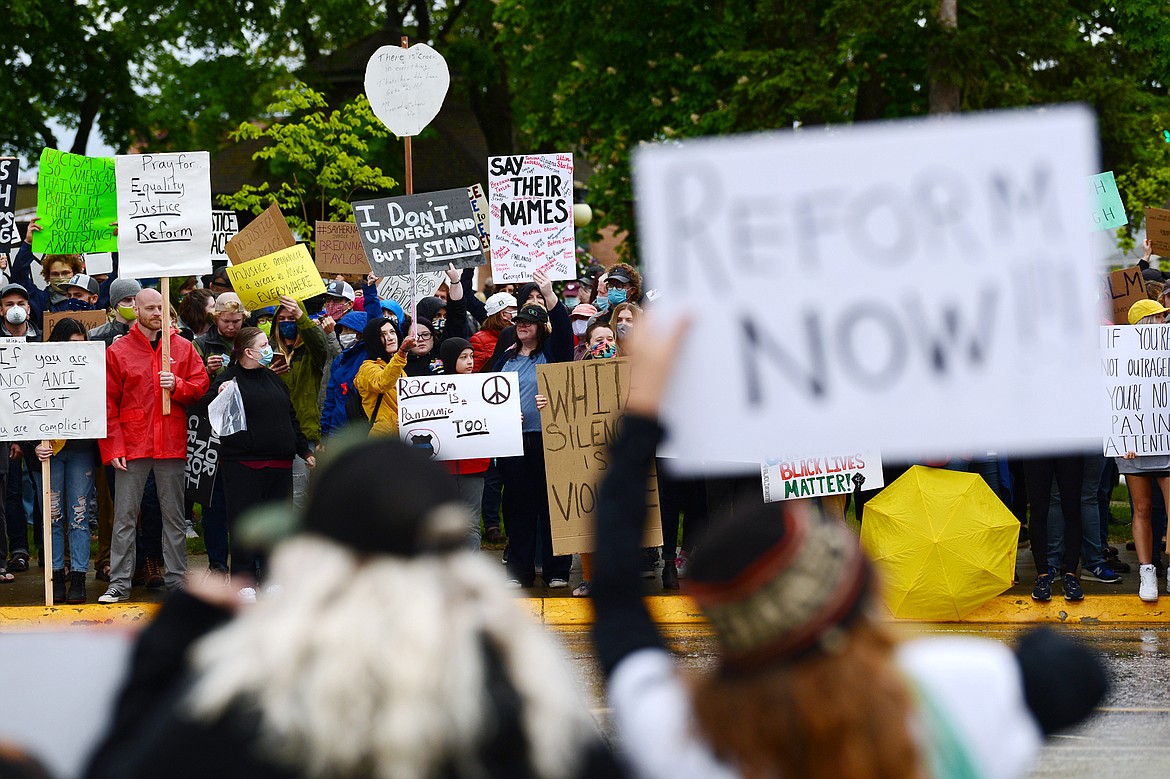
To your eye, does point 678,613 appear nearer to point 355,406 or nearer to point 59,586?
point 355,406

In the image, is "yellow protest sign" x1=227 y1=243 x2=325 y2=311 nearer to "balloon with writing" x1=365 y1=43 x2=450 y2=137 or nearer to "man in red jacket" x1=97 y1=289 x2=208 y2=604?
"balloon with writing" x1=365 y1=43 x2=450 y2=137

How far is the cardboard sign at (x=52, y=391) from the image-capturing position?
9906 mm

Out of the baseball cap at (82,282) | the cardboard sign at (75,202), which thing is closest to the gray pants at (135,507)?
the cardboard sign at (75,202)

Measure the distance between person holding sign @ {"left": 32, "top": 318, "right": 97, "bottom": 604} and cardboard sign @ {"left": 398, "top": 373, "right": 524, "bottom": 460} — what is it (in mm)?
2287

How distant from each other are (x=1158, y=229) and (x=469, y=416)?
717cm

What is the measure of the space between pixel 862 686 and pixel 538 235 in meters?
11.0

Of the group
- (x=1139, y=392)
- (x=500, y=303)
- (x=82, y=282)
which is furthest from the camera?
(x=82, y=282)

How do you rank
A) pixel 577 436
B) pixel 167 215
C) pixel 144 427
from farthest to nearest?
pixel 167 215, pixel 144 427, pixel 577 436

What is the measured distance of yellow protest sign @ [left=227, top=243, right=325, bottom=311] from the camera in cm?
1196

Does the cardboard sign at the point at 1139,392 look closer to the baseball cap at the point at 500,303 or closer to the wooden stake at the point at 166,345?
the baseball cap at the point at 500,303

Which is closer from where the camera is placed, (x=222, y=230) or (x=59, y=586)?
(x=59, y=586)

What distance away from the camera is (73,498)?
10211 mm

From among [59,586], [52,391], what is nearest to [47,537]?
[59,586]

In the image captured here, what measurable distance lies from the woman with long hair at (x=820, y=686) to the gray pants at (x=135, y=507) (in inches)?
325
